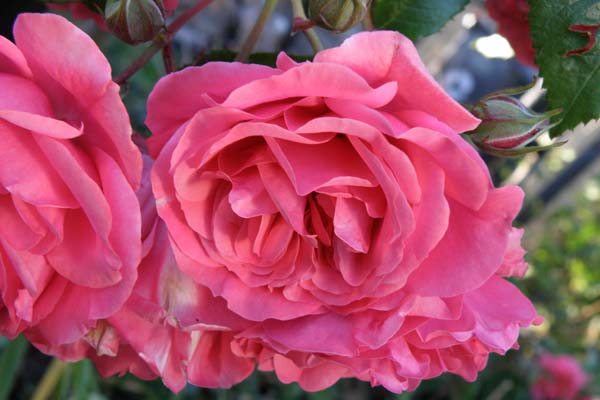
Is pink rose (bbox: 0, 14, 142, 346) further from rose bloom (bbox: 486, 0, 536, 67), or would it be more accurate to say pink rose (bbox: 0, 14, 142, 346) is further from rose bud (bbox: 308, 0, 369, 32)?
rose bloom (bbox: 486, 0, 536, 67)

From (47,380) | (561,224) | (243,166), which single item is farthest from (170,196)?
(561,224)

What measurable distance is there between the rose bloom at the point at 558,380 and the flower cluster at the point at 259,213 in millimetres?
1119

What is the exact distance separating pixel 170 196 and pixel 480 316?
193mm

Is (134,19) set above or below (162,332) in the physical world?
above

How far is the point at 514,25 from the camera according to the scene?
2.07 ft

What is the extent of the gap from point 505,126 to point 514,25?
272 millimetres

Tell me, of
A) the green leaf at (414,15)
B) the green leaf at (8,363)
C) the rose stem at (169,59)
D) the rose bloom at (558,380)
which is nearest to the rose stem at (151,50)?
the rose stem at (169,59)

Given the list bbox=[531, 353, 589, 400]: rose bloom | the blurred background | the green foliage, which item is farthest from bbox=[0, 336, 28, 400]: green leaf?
bbox=[531, 353, 589, 400]: rose bloom

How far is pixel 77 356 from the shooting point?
451mm

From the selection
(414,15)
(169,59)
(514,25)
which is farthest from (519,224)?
(169,59)

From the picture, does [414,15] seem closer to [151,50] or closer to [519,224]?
[151,50]

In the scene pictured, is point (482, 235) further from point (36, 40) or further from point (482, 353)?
point (36, 40)

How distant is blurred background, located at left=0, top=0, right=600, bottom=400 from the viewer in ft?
3.37

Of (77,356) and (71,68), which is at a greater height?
(71,68)
